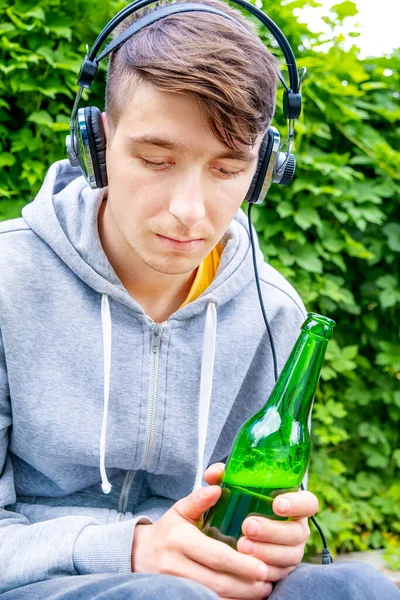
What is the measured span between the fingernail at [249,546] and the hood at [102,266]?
436 mm

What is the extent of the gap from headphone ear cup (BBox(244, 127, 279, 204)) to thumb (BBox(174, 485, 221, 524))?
0.69 metres

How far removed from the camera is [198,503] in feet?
3.83

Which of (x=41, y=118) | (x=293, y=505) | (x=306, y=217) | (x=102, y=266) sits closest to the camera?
(x=293, y=505)

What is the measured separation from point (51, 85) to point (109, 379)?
1218 millimetres

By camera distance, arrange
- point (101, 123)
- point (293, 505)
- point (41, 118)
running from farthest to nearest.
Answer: point (41, 118) → point (101, 123) → point (293, 505)

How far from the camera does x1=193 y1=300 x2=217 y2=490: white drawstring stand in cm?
159

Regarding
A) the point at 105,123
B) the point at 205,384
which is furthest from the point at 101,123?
the point at 205,384

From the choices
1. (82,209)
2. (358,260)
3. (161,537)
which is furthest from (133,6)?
(358,260)

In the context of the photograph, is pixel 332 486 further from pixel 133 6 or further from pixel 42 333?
pixel 133 6

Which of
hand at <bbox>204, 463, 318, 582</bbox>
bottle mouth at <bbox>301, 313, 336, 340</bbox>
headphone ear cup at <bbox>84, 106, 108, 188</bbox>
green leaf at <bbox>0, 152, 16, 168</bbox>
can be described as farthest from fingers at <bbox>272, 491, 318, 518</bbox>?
green leaf at <bbox>0, 152, 16, 168</bbox>

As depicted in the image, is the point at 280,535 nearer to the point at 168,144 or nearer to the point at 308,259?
the point at 168,144

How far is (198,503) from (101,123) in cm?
80

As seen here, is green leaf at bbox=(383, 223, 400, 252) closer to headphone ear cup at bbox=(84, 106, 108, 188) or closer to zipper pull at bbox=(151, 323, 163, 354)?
zipper pull at bbox=(151, 323, 163, 354)

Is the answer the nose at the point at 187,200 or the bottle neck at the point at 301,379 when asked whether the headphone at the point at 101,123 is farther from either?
the bottle neck at the point at 301,379
